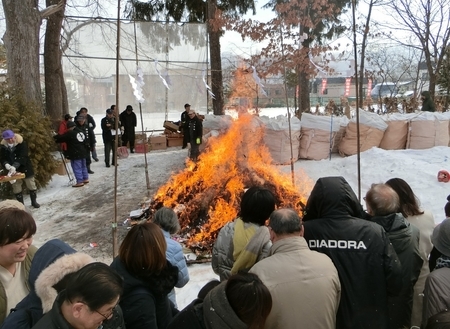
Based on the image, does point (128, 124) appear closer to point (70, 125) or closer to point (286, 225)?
point (70, 125)

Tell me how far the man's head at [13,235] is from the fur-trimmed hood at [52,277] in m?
0.61

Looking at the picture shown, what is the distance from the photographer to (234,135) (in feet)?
30.0

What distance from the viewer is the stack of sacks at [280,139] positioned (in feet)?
33.9

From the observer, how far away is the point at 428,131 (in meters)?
10.9

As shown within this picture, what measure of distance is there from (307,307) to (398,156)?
8.87 meters

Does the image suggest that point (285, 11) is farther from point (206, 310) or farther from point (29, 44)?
point (206, 310)

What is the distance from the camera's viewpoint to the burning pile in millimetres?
6340

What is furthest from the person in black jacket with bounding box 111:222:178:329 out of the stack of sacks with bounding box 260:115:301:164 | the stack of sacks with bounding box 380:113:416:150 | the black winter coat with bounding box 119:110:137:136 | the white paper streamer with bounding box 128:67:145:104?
the black winter coat with bounding box 119:110:137:136

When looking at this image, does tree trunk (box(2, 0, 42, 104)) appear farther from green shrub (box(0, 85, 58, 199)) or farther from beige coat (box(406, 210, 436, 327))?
beige coat (box(406, 210, 436, 327))

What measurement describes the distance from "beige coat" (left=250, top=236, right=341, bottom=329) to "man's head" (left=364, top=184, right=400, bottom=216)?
829 mm

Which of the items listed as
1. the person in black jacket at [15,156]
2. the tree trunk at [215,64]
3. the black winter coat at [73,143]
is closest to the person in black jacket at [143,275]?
the person in black jacket at [15,156]

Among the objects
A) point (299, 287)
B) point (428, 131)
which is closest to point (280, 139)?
point (428, 131)

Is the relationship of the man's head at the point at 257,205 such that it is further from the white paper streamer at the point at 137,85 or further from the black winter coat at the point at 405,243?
the white paper streamer at the point at 137,85

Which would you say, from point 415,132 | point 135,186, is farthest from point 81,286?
point 415,132
